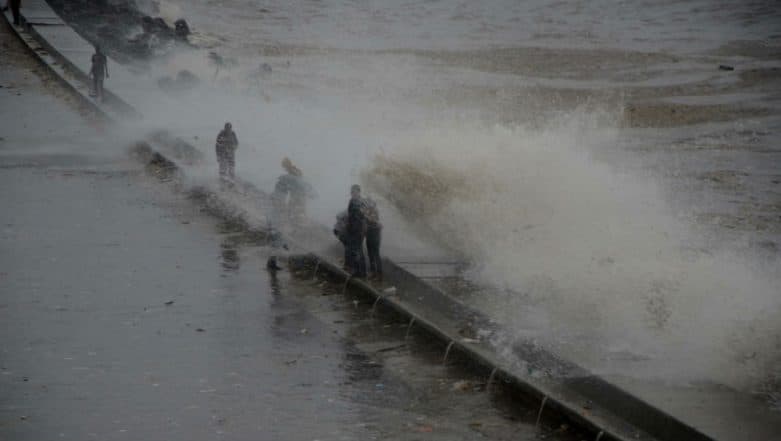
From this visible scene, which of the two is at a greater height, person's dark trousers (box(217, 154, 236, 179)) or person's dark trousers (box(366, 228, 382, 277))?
person's dark trousers (box(366, 228, 382, 277))

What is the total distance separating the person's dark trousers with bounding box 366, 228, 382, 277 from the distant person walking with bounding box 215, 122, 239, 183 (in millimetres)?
7576

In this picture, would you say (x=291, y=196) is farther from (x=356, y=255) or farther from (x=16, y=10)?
(x=16, y=10)

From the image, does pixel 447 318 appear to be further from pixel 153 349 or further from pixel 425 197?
pixel 425 197

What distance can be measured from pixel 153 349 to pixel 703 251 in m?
8.82

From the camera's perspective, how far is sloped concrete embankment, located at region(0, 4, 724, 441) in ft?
40.6

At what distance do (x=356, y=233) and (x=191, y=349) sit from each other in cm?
336

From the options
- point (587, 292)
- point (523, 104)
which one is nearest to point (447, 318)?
point (587, 292)

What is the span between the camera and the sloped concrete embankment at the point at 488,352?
12.4 meters

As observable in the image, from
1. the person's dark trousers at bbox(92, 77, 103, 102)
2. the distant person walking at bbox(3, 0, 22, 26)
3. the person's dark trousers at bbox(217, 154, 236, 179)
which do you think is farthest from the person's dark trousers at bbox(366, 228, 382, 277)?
the distant person walking at bbox(3, 0, 22, 26)

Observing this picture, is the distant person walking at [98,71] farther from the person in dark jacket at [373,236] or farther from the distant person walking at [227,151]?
the person in dark jacket at [373,236]

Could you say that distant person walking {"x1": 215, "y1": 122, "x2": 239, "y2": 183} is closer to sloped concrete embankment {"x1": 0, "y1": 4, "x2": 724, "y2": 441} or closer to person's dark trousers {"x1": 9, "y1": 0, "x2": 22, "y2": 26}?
sloped concrete embankment {"x1": 0, "y1": 4, "x2": 724, "y2": 441}

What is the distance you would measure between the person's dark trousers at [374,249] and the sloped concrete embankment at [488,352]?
0.16 metres

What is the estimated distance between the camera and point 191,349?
51.4 feet

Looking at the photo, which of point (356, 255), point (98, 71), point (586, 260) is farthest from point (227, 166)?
point (98, 71)
